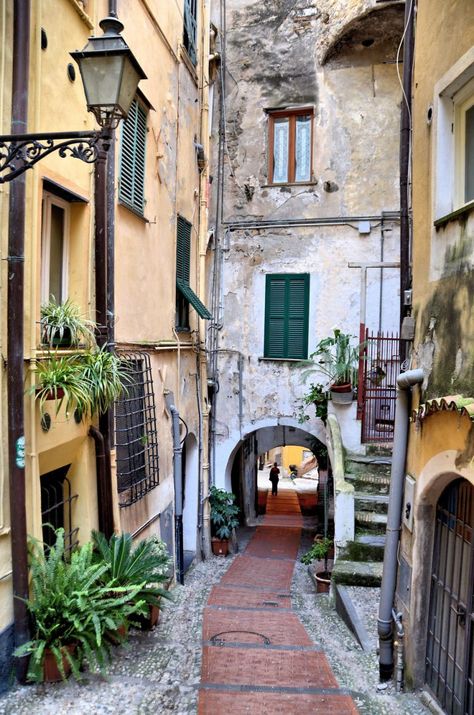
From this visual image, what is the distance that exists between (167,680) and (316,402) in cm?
696

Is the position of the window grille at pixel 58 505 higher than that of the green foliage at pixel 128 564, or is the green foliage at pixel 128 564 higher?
the window grille at pixel 58 505

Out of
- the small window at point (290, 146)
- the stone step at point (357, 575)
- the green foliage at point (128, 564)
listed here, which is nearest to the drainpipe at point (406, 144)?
the stone step at point (357, 575)

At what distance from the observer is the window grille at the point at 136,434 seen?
7.19 metres

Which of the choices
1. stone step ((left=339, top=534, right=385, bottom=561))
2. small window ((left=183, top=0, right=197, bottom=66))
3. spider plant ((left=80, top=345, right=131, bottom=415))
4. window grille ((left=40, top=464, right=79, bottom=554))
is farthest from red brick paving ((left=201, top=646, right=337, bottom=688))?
small window ((left=183, top=0, right=197, bottom=66))

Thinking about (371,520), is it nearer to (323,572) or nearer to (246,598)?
(323,572)

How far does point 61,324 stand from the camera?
528 centimetres

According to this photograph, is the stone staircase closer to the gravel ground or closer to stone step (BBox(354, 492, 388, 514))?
stone step (BBox(354, 492, 388, 514))

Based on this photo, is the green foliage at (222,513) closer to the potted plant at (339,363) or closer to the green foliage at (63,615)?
the potted plant at (339,363)

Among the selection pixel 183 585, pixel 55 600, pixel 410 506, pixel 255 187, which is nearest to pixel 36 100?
pixel 55 600

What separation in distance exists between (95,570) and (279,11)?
40.5ft

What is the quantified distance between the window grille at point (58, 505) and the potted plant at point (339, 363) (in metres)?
5.50

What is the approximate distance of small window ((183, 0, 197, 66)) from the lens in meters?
10.6

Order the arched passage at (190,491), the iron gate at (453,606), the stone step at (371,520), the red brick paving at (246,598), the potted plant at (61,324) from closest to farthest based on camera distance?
the iron gate at (453,606) < the potted plant at (61,324) < the stone step at (371,520) < the red brick paving at (246,598) < the arched passage at (190,491)

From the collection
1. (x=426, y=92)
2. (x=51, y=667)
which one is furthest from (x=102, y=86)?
(x=51, y=667)
